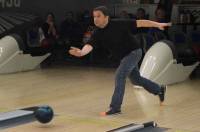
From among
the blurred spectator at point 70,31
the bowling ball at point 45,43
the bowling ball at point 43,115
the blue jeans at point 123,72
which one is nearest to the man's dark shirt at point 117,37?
the blue jeans at point 123,72

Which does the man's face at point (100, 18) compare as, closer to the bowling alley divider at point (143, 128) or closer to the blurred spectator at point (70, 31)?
the bowling alley divider at point (143, 128)

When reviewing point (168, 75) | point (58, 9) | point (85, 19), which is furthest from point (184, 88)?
point (58, 9)

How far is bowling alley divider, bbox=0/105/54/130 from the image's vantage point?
6363mm

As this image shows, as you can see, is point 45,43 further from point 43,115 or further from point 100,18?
point 43,115

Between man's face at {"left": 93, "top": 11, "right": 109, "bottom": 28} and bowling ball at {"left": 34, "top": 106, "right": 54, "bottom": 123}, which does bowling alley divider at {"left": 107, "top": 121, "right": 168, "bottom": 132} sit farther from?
man's face at {"left": 93, "top": 11, "right": 109, "bottom": 28}

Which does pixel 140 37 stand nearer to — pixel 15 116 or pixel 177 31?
pixel 177 31

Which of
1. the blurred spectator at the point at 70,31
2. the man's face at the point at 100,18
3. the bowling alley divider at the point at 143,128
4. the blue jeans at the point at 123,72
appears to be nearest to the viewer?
the bowling alley divider at the point at 143,128

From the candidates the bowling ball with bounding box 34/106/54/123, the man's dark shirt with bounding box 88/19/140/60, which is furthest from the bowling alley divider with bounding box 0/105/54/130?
the man's dark shirt with bounding box 88/19/140/60

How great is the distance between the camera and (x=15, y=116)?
6805 millimetres

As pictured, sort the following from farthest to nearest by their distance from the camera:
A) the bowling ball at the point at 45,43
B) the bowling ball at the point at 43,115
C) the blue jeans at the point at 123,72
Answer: the bowling ball at the point at 45,43, the blue jeans at the point at 123,72, the bowling ball at the point at 43,115

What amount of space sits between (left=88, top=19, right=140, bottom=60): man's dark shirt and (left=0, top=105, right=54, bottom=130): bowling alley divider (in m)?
1.20

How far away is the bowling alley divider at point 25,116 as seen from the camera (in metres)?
6.36

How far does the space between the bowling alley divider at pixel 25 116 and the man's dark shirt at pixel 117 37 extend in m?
1.20

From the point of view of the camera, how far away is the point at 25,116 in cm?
696
